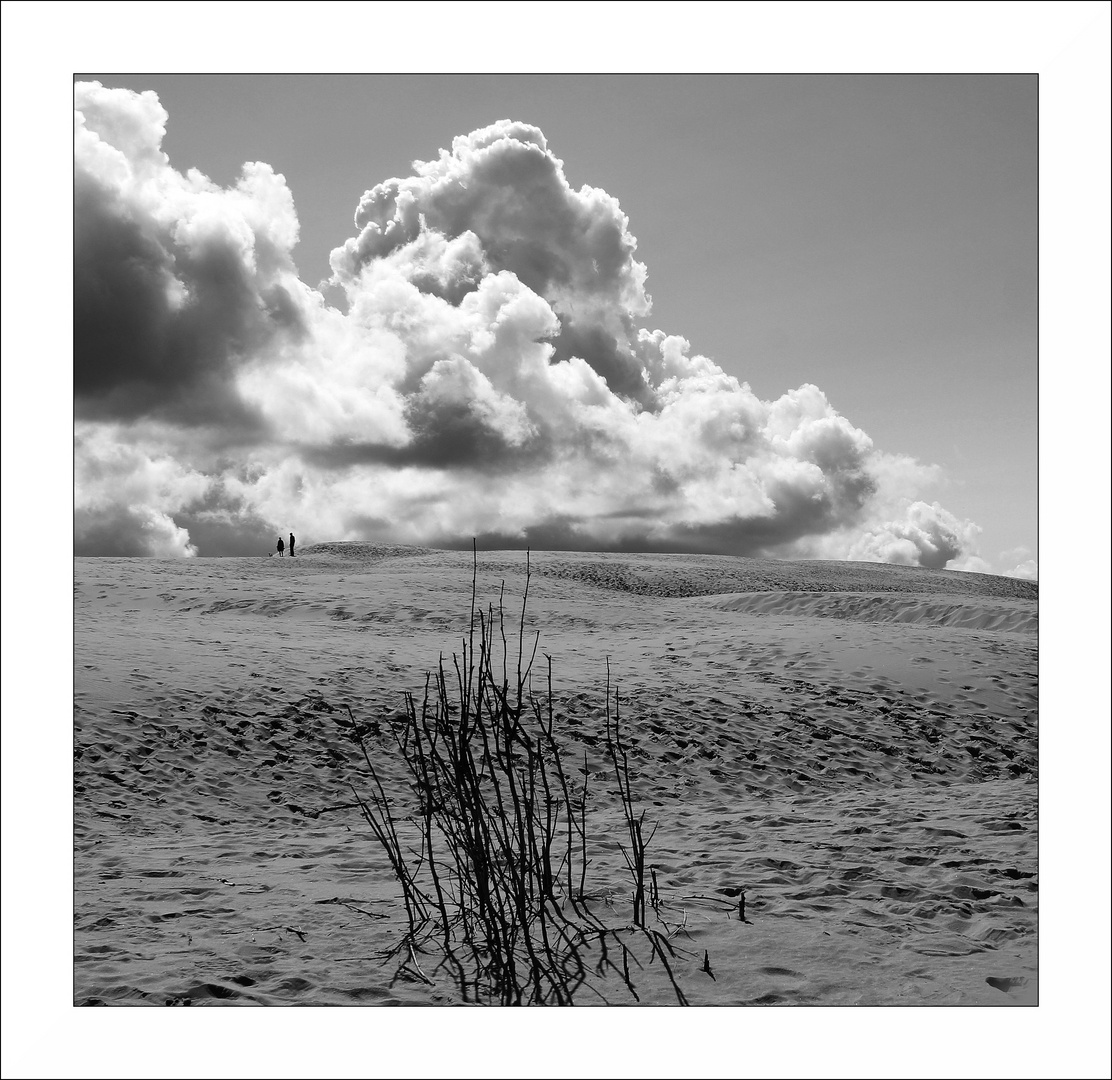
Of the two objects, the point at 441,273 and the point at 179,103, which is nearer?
the point at 179,103

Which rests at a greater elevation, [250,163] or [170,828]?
[250,163]

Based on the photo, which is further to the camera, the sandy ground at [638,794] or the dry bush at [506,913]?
the sandy ground at [638,794]

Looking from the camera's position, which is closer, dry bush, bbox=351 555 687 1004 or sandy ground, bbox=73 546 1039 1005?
dry bush, bbox=351 555 687 1004

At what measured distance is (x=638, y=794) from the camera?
580 centimetres

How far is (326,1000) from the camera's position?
2.66m

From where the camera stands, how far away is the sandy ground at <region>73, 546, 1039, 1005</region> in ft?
9.60

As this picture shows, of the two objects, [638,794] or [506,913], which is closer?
[506,913]

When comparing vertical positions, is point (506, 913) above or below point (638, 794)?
above

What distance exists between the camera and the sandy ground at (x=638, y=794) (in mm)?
2926
